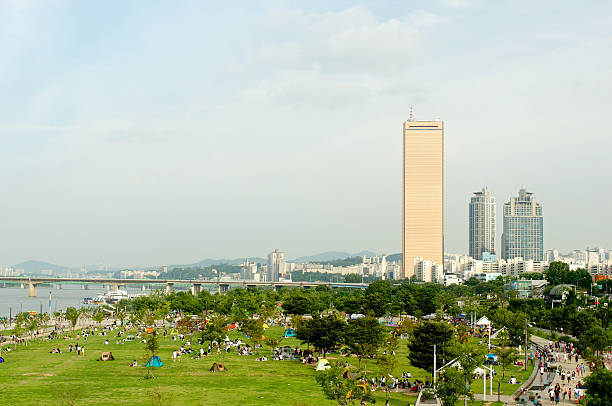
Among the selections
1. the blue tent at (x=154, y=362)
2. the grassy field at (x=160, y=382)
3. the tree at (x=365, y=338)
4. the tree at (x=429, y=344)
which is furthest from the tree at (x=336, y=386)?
the blue tent at (x=154, y=362)

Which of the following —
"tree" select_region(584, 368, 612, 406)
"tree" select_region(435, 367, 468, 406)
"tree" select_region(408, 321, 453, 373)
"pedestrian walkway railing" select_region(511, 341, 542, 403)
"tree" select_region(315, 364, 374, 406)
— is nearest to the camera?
"tree" select_region(584, 368, 612, 406)

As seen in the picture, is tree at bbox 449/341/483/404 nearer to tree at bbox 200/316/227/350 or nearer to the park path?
the park path

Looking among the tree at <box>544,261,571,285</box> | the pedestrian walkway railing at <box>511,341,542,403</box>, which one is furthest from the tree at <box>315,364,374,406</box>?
the tree at <box>544,261,571,285</box>

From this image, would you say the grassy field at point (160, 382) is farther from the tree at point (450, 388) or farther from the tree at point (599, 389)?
the tree at point (599, 389)

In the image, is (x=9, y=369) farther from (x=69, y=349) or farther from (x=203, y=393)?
(x=203, y=393)

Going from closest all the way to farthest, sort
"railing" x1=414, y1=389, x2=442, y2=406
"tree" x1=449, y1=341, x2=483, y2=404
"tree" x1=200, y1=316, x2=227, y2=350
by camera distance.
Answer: "railing" x1=414, y1=389, x2=442, y2=406
"tree" x1=449, y1=341, x2=483, y2=404
"tree" x1=200, y1=316, x2=227, y2=350
